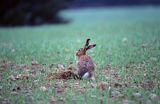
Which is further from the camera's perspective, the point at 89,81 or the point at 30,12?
the point at 30,12

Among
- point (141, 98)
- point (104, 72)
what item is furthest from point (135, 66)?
point (141, 98)

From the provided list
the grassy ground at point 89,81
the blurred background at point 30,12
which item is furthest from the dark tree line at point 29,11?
the grassy ground at point 89,81

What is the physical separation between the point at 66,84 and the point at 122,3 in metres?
36.1

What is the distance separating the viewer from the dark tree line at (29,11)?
2500 centimetres

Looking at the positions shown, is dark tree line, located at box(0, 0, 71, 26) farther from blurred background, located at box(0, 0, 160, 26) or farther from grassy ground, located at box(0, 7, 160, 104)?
grassy ground, located at box(0, 7, 160, 104)

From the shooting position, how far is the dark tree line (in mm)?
25000

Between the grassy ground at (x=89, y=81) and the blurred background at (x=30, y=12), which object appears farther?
the blurred background at (x=30, y=12)

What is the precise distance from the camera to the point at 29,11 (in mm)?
26297

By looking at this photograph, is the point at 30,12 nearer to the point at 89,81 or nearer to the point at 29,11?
the point at 29,11

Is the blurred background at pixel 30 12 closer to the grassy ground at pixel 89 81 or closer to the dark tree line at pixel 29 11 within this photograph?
the dark tree line at pixel 29 11

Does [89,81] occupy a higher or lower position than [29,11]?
lower

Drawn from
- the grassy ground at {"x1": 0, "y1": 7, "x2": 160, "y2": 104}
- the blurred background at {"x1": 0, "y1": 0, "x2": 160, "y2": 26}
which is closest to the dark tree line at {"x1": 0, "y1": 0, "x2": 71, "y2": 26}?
the blurred background at {"x1": 0, "y1": 0, "x2": 160, "y2": 26}

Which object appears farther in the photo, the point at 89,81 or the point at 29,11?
the point at 29,11


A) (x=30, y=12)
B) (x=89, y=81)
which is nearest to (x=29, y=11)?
(x=30, y=12)
